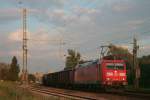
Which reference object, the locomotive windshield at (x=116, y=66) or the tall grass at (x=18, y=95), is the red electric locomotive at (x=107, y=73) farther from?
the tall grass at (x=18, y=95)

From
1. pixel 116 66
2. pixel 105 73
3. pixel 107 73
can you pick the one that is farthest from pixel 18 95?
pixel 116 66

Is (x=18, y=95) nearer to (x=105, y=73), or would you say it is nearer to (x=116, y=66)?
(x=105, y=73)

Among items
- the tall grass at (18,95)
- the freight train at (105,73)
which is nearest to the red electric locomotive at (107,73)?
the freight train at (105,73)

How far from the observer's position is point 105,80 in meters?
39.6

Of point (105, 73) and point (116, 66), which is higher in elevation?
point (116, 66)

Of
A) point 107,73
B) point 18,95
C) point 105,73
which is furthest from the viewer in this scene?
point 107,73

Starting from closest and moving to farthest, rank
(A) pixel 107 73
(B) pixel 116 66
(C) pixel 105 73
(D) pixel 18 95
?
(D) pixel 18 95 < (C) pixel 105 73 < (A) pixel 107 73 < (B) pixel 116 66

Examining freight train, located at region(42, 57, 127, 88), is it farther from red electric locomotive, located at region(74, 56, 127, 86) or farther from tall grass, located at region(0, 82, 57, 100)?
tall grass, located at region(0, 82, 57, 100)

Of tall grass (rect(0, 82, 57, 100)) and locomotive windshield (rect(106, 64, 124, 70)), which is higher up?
locomotive windshield (rect(106, 64, 124, 70))

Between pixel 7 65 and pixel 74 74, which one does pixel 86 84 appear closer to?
pixel 74 74

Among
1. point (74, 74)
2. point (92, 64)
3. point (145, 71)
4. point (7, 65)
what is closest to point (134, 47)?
point (145, 71)

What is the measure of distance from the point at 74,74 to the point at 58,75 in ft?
51.9

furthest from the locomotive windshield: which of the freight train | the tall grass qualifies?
the tall grass

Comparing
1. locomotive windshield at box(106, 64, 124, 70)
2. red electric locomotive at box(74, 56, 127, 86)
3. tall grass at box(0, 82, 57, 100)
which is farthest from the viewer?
locomotive windshield at box(106, 64, 124, 70)
